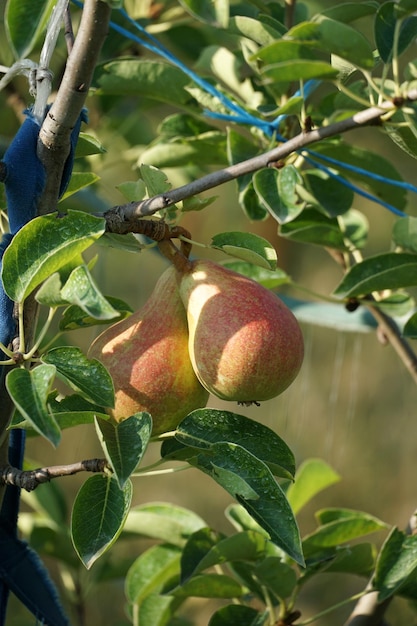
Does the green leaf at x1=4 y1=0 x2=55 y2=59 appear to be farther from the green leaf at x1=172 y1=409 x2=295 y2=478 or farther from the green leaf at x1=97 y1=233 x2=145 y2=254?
the green leaf at x1=172 y1=409 x2=295 y2=478

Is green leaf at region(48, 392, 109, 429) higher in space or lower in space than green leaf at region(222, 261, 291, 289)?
higher

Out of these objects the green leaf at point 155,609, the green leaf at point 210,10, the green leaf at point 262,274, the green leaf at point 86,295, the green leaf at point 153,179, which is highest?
the green leaf at point 210,10

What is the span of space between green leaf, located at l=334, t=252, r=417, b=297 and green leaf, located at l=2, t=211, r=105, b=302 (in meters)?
0.34

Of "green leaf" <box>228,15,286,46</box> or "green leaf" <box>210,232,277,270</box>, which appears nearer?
"green leaf" <box>210,232,277,270</box>

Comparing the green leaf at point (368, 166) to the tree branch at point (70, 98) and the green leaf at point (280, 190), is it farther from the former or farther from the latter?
the tree branch at point (70, 98)

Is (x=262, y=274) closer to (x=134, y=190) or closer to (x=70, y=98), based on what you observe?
(x=134, y=190)

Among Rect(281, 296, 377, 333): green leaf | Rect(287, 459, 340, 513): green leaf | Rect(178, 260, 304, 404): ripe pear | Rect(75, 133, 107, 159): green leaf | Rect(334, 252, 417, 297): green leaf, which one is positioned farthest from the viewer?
Rect(281, 296, 377, 333): green leaf

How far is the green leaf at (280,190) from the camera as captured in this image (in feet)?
2.19

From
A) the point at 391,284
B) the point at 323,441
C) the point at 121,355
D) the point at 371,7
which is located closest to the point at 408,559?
the point at 391,284

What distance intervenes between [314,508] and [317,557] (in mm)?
2054

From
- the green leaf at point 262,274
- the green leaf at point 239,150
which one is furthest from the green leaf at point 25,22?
the green leaf at point 262,274

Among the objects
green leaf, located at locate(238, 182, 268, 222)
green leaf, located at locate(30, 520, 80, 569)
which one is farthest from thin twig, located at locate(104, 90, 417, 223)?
green leaf, located at locate(30, 520, 80, 569)

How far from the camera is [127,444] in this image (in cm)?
54

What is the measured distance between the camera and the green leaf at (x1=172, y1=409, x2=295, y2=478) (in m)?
0.58
